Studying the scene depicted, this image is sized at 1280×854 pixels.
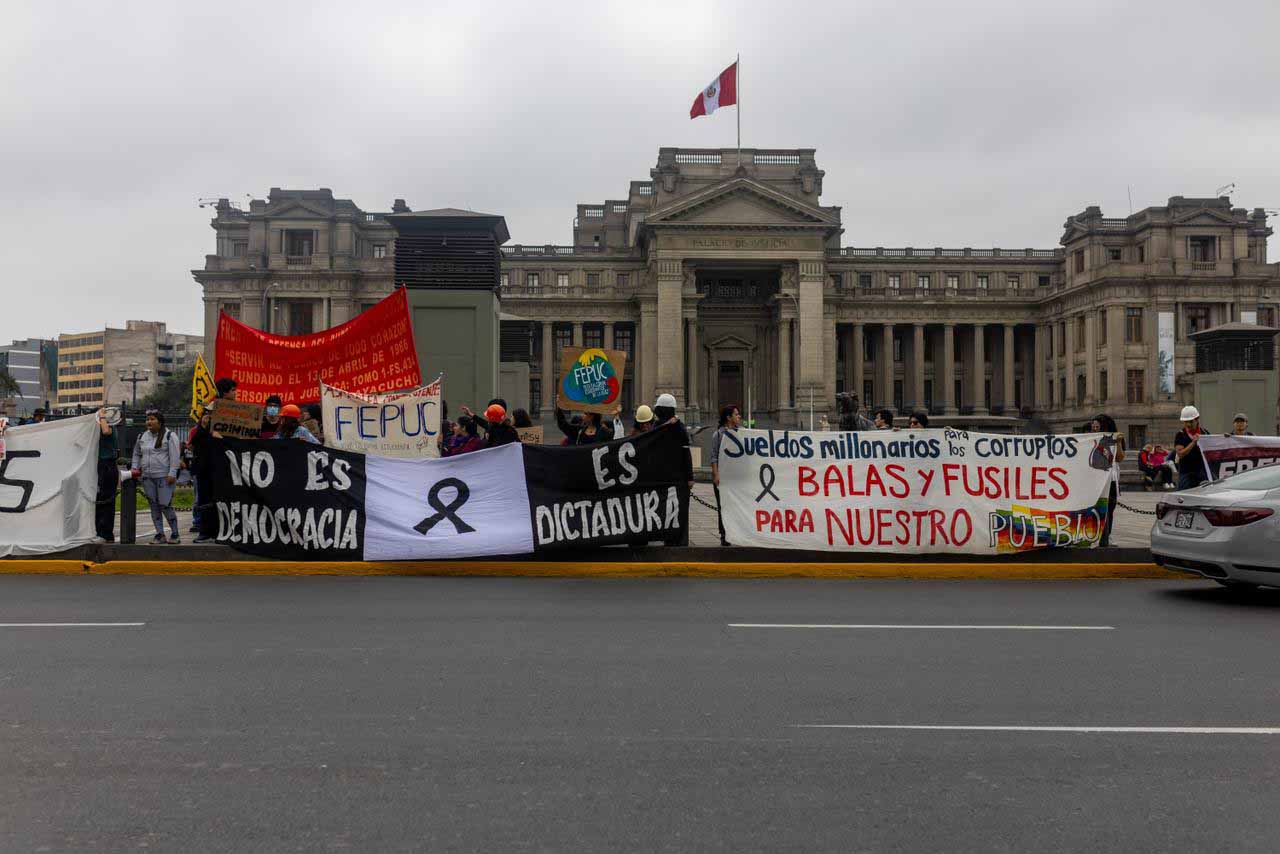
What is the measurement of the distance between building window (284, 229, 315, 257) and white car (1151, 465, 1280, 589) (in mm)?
75333

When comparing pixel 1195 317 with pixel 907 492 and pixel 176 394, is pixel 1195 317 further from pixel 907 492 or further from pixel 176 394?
pixel 176 394

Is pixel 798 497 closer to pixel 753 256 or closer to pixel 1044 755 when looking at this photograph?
pixel 1044 755

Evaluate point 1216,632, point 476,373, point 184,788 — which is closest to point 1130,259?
point 476,373

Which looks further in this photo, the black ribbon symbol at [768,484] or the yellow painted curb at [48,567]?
the black ribbon symbol at [768,484]

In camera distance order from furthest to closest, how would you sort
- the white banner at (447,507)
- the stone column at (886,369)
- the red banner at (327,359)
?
1. the stone column at (886,369)
2. the red banner at (327,359)
3. the white banner at (447,507)

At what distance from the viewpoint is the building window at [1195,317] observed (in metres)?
74.1

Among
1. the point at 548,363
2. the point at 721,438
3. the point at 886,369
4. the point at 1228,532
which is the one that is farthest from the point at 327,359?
the point at 886,369

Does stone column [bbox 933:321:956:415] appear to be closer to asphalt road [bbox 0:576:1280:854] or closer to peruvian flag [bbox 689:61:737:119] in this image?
peruvian flag [bbox 689:61:737:119]

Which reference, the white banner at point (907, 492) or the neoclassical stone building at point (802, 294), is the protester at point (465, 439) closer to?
the white banner at point (907, 492)

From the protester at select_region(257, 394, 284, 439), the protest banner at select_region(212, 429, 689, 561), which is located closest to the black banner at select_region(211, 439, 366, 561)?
→ the protest banner at select_region(212, 429, 689, 561)

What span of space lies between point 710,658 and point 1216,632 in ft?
14.6

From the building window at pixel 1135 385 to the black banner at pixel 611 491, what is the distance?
68798 mm

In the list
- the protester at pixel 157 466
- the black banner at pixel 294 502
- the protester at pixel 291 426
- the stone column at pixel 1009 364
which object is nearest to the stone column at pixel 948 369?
the stone column at pixel 1009 364

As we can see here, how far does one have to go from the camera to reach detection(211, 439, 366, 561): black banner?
12.7 m
